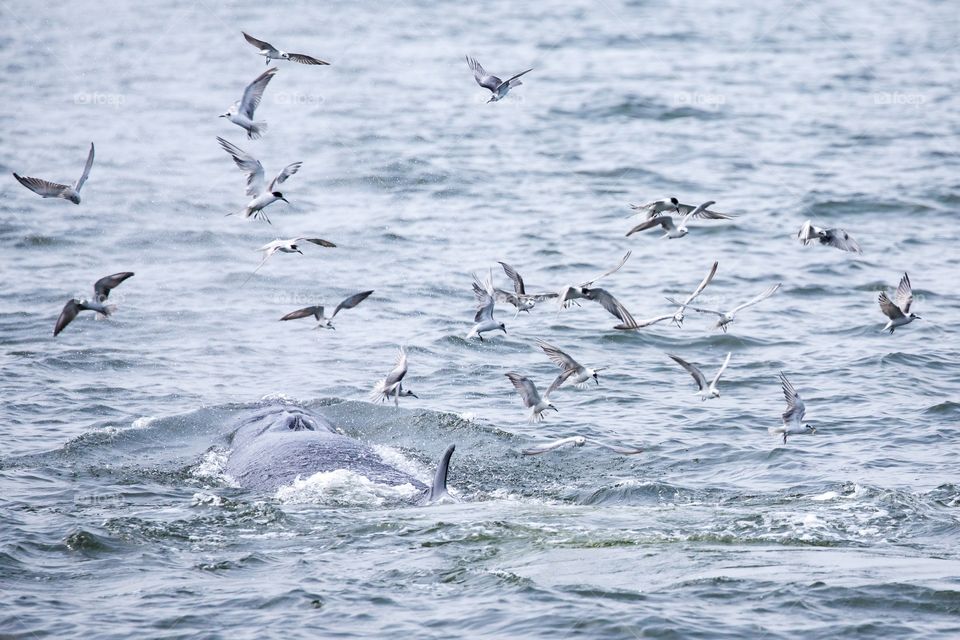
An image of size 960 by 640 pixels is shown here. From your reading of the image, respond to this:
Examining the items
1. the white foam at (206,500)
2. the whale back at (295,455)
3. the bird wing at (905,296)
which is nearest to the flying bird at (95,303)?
the white foam at (206,500)

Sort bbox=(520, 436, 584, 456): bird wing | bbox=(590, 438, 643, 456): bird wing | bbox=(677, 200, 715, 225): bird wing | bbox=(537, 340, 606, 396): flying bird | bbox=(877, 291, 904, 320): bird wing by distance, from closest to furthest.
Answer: bbox=(520, 436, 584, 456): bird wing → bbox=(590, 438, 643, 456): bird wing → bbox=(537, 340, 606, 396): flying bird → bbox=(877, 291, 904, 320): bird wing → bbox=(677, 200, 715, 225): bird wing

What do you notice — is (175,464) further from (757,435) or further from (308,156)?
(308,156)

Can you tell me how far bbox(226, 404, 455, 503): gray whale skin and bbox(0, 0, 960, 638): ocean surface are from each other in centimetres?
27

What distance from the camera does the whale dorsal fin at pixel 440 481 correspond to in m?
12.6

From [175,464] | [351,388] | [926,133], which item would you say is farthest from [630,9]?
[175,464]

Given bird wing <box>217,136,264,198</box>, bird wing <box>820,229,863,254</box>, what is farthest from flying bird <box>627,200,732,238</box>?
bird wing <box>217,136,264,198</box>

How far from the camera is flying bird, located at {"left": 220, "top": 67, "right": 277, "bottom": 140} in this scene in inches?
554

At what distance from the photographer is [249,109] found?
14.5 m

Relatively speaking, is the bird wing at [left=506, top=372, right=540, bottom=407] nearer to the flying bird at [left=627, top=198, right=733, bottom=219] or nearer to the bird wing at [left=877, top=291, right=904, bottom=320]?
the flying bird at [left=627, top=198, right=733, bottom=219]

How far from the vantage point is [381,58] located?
4159 centimetres

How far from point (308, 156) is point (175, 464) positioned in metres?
16.6

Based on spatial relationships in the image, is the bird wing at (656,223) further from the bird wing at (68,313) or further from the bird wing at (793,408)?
the bird wing at (68,313)

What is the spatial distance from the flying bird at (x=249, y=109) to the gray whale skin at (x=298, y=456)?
3.31 meters

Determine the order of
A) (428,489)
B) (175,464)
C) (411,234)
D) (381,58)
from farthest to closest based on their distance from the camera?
1. (381,58)
2. (411,234)
3. (175,464)
4. (428,489)
